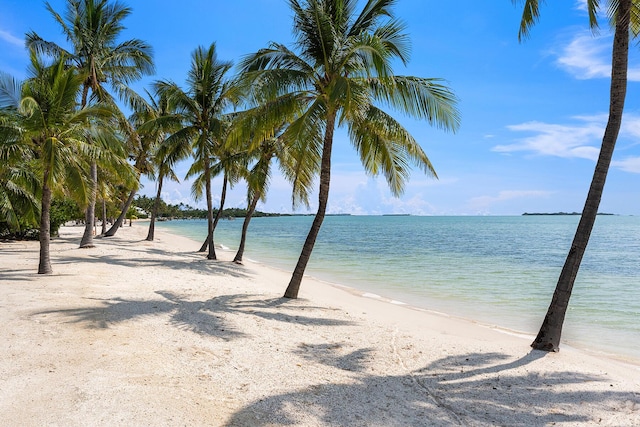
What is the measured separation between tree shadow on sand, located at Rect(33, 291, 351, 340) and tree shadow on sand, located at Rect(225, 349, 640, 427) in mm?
2282

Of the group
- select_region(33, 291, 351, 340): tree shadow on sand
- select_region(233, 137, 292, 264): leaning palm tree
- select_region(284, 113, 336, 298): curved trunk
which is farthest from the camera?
select_region(233, 137, 292, 264): leaning palm tree

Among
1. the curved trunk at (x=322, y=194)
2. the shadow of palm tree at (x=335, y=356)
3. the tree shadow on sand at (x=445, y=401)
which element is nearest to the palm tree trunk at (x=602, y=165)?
the tree shadow on sand at (x=445, y=401)

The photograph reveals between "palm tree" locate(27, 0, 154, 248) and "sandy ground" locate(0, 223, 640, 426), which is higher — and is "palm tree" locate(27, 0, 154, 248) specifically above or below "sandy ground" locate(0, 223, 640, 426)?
above

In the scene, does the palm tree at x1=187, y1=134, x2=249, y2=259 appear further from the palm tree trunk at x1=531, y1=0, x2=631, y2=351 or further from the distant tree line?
the distant tree line

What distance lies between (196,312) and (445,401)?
4896mm

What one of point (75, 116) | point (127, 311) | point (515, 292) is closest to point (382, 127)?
point (127, 311)

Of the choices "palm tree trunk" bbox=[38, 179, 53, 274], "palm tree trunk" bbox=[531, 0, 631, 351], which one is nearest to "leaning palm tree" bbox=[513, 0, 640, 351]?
"palm tree trunk" bbox=[531, 0, 631, 351]

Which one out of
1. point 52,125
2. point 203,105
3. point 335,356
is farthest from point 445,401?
point 203,105

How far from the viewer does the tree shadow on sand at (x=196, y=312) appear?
6.56 metres

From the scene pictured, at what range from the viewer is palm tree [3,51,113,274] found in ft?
30.7

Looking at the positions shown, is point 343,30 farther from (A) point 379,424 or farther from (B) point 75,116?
(A) point 379,424

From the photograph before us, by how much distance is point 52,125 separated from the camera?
9539mm

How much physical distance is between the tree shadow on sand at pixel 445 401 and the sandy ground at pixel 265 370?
20 mm

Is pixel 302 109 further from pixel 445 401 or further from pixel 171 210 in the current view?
pixel 171 210
